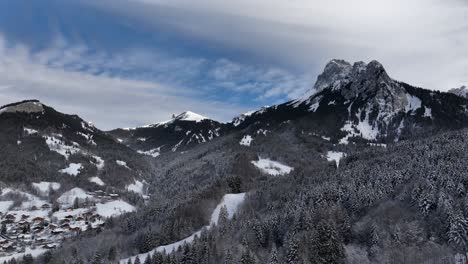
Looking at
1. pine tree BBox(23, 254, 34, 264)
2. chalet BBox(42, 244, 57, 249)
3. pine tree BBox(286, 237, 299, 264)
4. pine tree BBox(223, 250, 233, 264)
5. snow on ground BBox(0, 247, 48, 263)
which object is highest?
pine tree BBox(286, 237, 299, 264)

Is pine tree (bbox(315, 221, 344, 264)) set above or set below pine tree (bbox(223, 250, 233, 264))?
above

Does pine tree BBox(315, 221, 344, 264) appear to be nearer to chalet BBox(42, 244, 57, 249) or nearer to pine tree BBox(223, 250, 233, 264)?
pine tree BBox(223, 250, 233, 264)

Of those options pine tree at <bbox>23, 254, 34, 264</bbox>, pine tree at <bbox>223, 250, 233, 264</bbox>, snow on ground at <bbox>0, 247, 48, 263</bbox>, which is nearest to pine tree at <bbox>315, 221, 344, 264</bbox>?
pine tree at <bbox>223, 250, 233, 264</bbox>

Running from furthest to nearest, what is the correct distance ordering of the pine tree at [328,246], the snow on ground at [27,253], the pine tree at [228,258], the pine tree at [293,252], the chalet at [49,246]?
the chalet at [49,246] < the snow on ground at [27,253] < the pine tree at [228,258] < the pine tree at [293,252] < the pine tree at [328,246]

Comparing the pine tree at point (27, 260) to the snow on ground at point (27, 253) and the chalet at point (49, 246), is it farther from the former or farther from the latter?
the chalet at point (49, 246)

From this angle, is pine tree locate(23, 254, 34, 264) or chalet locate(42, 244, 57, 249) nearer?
pine tree locate(23, 254, 34, 264)

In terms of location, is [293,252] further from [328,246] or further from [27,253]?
[27,253]

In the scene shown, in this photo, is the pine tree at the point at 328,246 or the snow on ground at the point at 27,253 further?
the snow on ground at the point at 27,253

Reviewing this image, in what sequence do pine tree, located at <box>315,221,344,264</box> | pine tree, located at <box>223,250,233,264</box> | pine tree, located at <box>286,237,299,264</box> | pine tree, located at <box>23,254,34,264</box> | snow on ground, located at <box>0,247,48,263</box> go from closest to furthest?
pine tree, located at <box>315,221,344,264</box>, pine tree, located at <box>286,237,299,264</box>, pine tree, located at <box>223,250,233,264</box>, pine tree, located at <box>23,254,34,264</box>, snow on ground, located at <box>0,247,48,263</box>

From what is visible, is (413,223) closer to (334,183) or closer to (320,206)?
(320,206)

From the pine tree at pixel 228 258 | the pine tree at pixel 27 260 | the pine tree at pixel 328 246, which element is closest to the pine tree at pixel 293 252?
the pine tree at pixel 328 246

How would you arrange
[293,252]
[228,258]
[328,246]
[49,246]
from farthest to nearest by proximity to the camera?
[49,246] → [228,258] → [293,252] → [328,246]

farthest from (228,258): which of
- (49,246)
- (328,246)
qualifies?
(49,246)

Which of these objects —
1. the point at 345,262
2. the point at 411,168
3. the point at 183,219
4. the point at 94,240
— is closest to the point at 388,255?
the point at 345,262
